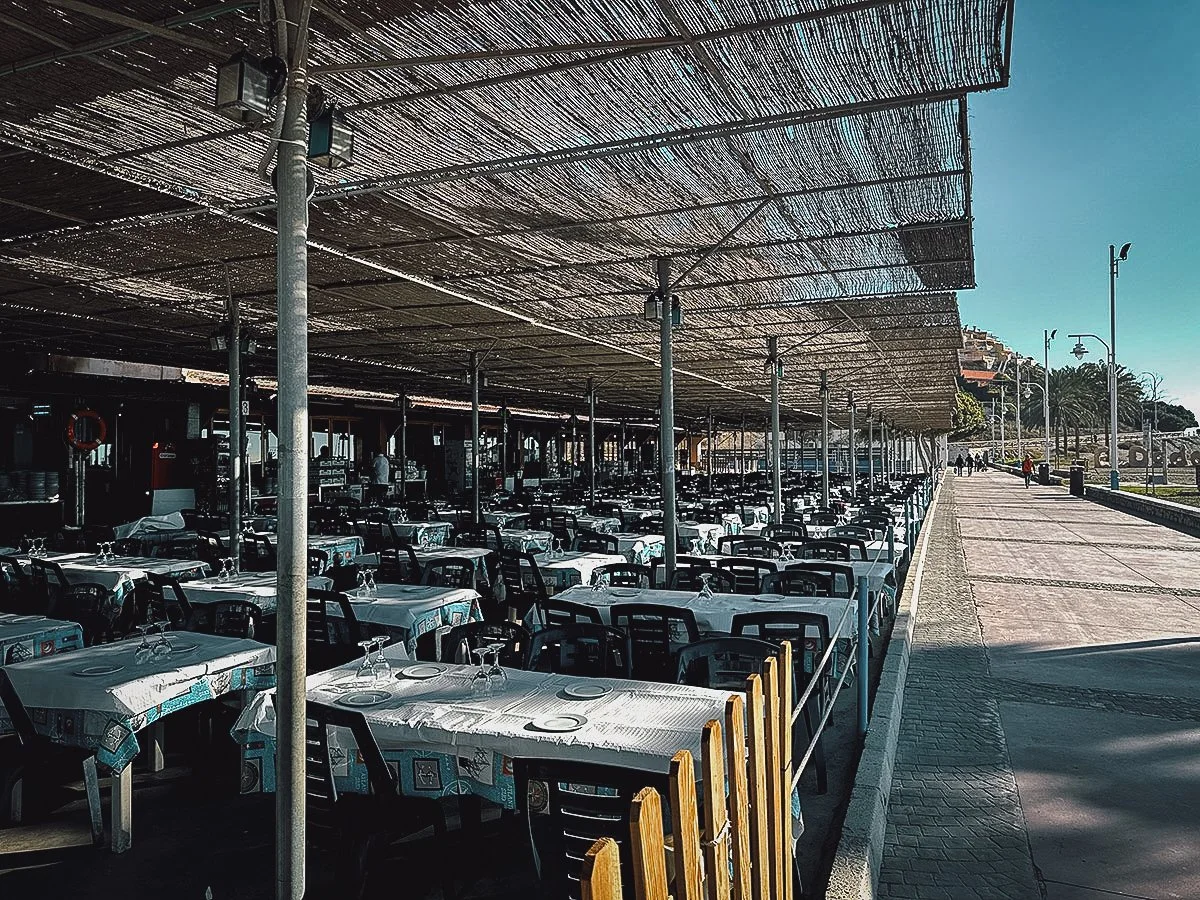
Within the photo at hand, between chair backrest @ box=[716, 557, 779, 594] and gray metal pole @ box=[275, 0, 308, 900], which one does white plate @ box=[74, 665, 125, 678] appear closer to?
gray metal pole @ box=[275, 0, 308, 900]

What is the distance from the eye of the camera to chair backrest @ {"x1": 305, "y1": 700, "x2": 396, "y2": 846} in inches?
154

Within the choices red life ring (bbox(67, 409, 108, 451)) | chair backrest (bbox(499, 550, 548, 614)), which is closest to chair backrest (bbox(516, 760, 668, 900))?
chair backrest (bbox(499, 550, 548, 614))

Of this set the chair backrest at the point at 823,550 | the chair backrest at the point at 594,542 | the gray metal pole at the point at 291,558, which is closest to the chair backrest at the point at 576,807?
the gray metal pole at the point at 291,558

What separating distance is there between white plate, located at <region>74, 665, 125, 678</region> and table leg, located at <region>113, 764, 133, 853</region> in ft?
2.00

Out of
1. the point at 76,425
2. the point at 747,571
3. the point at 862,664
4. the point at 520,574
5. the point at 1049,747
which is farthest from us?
the point at 76,425

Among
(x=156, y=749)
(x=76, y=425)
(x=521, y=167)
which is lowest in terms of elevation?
(x=156, y=749)

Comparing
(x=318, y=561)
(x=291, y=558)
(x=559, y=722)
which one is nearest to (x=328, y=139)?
(x=291, y=558)

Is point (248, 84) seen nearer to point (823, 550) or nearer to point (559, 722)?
point (559, 722)

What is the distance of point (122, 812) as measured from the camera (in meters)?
4.64

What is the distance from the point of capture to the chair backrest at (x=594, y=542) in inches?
468

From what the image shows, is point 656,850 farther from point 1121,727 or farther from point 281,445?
point 1121,727

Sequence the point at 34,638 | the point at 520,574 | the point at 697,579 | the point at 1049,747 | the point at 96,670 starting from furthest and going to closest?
1. the point at 520,574
2. the point at 697,579
3. the point at 34,638
4. the point at 1049,747
5. the point at 96,670

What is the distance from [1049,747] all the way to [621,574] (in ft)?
15.0

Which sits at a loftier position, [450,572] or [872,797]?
[450,572]
